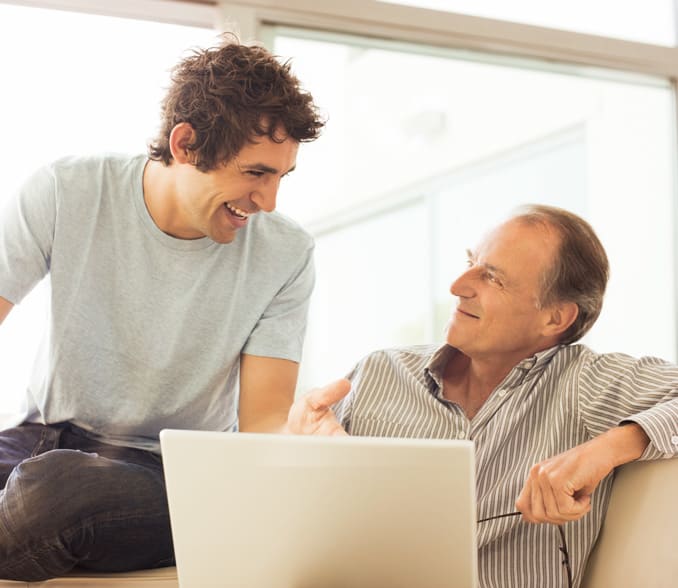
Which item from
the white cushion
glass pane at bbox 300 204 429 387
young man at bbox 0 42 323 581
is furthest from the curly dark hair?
glass pane at bbox 300 204 429 387

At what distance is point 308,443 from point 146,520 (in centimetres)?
62

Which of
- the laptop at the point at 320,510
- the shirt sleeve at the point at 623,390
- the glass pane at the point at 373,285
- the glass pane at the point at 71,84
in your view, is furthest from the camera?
the glass pane at the point at 373,285

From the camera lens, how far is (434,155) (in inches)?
201

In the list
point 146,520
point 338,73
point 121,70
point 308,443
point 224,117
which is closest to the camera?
point 308,443

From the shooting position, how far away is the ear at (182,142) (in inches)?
69.2

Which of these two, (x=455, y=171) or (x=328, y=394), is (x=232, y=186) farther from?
(x=455, y=171)

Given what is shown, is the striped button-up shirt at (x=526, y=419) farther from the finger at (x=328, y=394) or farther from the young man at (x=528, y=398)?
the finger at (x=328, y=394)

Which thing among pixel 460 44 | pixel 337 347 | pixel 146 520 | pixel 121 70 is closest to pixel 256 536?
pixel 146 520

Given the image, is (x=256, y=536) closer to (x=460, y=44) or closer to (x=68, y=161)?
(x=68, y=161)

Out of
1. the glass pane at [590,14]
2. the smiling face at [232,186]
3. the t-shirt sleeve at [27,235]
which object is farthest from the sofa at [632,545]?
the glass pane at [590,14]

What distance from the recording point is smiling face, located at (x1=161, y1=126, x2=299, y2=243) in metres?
1.73

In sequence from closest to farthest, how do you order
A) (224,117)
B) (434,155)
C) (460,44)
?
A: (224,117) → (460,44) → (434,155)

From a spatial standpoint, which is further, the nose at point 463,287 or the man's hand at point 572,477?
the nose at point 463,287

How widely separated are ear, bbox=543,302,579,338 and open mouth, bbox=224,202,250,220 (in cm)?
69
